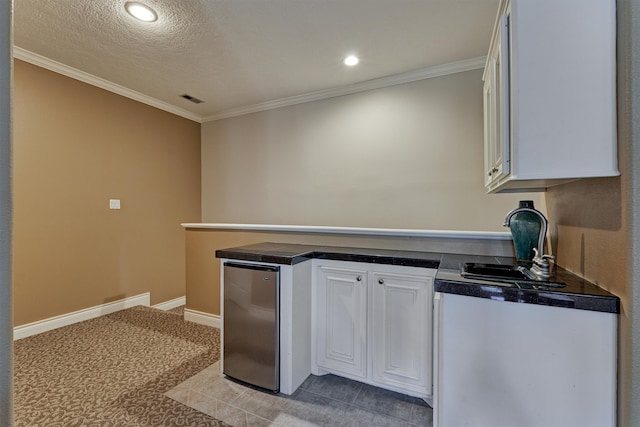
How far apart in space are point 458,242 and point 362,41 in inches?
73.0

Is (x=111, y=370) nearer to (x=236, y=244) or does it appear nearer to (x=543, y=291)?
(x=236, y=244)

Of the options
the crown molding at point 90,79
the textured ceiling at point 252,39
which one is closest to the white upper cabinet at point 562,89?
the textured ceiling at point 252,39

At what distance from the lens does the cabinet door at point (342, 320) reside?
2.03 meters

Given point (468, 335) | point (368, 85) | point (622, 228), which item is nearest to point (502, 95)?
point (622, 228)

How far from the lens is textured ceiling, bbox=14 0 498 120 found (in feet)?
6.78

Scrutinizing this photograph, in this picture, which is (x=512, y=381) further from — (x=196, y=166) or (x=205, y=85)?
(x=196, y=166)

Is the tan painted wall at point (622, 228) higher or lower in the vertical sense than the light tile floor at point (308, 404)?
higher

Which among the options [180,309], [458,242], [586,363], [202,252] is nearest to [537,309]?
[586,363]

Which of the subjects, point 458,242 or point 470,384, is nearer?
point 470,384

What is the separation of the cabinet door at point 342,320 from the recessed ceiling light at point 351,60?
1998 millimetres

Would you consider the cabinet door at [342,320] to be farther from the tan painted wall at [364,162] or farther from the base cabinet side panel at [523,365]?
the tan painted wall at [364,162]

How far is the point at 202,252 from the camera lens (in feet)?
10.4

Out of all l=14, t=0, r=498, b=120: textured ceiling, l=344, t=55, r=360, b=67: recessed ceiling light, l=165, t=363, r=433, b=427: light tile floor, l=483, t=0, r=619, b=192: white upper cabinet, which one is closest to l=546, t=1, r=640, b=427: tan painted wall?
l=483, t=0, r=619, b=192: white upper cabinet

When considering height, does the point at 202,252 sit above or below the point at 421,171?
below
